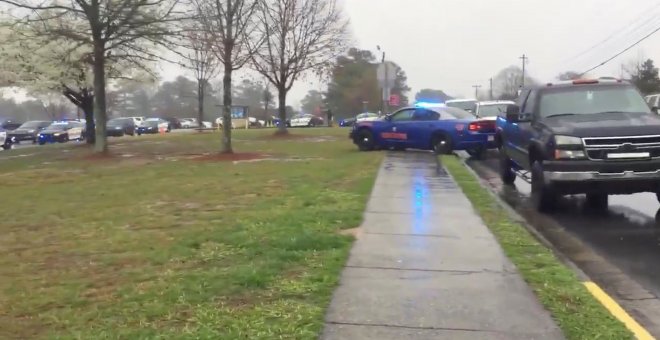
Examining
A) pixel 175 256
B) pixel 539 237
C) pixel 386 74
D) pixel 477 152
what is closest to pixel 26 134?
pixel 386 74

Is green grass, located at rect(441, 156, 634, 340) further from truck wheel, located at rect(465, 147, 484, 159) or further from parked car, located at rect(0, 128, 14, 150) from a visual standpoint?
parked car, located at rect(0, 128, 14, 150)

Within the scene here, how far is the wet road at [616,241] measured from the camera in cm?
568

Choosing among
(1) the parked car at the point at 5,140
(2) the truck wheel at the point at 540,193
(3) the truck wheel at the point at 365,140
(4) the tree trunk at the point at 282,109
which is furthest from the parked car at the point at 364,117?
(1) the parked car at the point at 5,140

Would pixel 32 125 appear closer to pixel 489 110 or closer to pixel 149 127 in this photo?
pixel 149 127

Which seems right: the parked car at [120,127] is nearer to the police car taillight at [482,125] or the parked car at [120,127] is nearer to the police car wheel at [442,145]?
the police car wheel at [442,145]

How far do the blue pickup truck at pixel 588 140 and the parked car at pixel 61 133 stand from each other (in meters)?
36.3

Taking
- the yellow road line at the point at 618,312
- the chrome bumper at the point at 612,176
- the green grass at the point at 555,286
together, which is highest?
the chrome bumper at the point at 612,176

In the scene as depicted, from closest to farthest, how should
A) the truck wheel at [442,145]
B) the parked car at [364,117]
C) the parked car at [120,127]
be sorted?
the truck wheel at [442,145] → the parked car at [364,117] → the parked car at [120,127]

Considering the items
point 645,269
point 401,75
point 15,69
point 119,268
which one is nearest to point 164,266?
point 119,268

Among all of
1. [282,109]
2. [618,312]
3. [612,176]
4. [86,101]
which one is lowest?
[618,312]

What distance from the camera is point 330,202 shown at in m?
10.2

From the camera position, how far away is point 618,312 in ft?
16.5

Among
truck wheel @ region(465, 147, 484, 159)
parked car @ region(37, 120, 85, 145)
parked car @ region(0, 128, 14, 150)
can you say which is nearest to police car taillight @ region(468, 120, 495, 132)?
truck wheel @ region(465, 147, 484, 159)

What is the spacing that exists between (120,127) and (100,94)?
1013 inches
